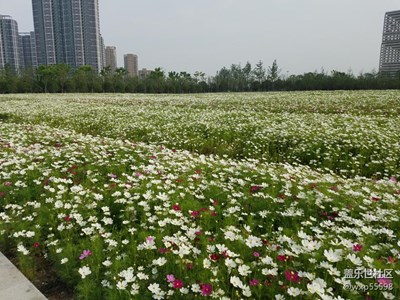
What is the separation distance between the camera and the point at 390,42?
9350 cm

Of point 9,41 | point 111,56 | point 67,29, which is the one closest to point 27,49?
point 9,41

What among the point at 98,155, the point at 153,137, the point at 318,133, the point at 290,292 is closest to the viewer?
the point at 290,292

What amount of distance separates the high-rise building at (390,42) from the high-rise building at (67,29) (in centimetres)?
9952

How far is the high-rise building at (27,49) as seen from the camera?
117m

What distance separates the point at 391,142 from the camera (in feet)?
30.8

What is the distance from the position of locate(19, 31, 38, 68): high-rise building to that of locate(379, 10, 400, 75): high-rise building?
418 ft

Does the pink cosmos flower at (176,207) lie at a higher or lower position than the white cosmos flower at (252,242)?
higher

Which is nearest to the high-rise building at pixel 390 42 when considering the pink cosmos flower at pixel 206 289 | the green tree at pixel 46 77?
the green tree at pixel 46 77

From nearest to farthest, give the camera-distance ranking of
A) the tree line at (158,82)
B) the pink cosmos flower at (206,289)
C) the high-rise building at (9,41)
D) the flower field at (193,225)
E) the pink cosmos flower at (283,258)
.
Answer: the pink cosmos flower at (206,289) < the flower field at (193,225) < the pink cosmos flower at (283,258) < the tree line at (158,82) < the high-rise building at (9,41)

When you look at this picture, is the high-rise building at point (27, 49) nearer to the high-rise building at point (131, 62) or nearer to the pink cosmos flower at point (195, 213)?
the high-rise building at point (131, 62)

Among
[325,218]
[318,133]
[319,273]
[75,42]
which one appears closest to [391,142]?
[318,133]

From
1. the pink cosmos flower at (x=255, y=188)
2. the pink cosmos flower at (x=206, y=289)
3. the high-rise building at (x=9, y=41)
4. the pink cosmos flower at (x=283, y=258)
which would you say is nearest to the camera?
the pink cosmos flower at (x=206, y=289)

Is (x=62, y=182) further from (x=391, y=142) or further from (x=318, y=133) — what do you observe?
(x=391, y=142)

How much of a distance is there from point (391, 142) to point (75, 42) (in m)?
117
